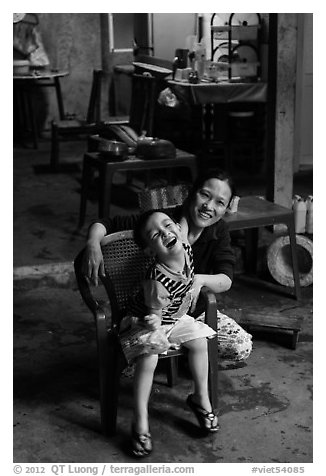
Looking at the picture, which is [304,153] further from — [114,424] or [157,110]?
[114,424]

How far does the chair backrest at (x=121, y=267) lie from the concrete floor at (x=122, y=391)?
1.61ft

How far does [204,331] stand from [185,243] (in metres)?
0.36

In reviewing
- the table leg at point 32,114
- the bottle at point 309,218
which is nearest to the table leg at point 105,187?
the bottle at point 309,218

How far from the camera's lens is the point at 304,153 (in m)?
7.36

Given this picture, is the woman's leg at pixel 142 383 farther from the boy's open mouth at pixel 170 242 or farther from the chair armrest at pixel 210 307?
the boy's open mouth at pixel 170 242

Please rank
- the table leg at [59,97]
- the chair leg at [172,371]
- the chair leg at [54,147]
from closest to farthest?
the chair leg at [172,371] < the chair leg at [54,147] < the table leg at [59,97]

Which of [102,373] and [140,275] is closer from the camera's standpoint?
[102,373]

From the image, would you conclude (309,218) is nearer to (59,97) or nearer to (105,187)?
(105,187)

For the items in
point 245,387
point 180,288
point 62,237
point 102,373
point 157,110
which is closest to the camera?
point 180,288

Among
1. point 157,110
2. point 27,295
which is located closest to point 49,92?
point 157,110

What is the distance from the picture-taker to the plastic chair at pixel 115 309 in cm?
295

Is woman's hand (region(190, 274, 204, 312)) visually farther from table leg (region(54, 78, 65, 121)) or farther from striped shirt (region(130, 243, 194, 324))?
table leg (region(54, 78, 65, 121))

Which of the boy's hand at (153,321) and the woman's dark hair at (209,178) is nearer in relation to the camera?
the boy's hand at (153,321)

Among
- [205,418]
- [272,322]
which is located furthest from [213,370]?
[272,322]
